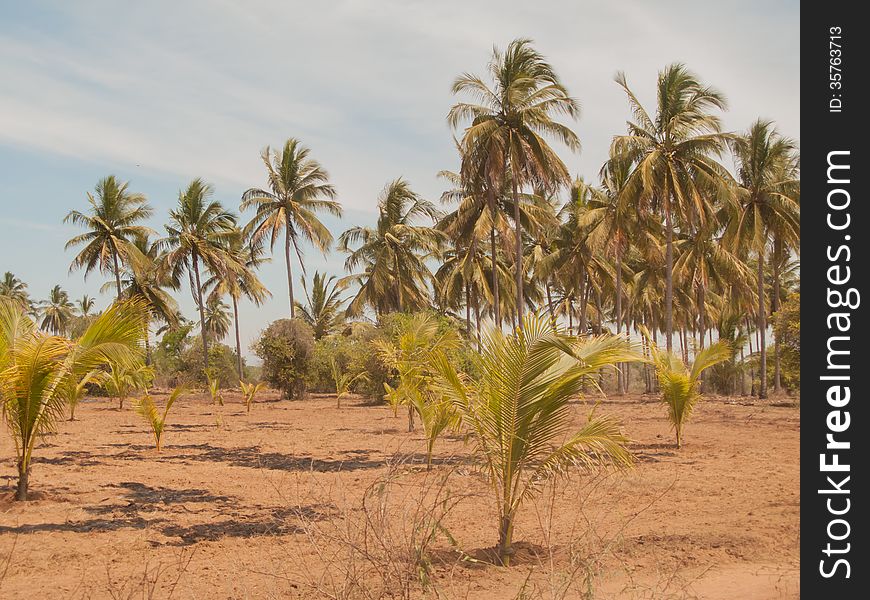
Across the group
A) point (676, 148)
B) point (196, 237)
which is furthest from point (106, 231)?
point (676, 148)

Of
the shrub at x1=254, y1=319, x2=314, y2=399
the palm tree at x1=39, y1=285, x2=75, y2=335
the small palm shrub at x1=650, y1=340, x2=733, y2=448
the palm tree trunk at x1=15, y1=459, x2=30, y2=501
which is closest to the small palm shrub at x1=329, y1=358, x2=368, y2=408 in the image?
the shrub at x1=254, y1=319, x2=314, y2=399

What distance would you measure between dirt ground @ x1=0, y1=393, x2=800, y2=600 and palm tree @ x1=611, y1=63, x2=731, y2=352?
11.9 meters

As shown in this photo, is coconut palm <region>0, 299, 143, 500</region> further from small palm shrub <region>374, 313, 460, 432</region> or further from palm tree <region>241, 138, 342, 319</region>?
palm tree <region>241, 138, 342, 319</region>

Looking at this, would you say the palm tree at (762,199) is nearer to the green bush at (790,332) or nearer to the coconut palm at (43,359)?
the green bush at (790,332)

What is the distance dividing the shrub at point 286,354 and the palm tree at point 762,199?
17.2 meters

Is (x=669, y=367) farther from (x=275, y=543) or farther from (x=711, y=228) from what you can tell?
(x=711, y=228)

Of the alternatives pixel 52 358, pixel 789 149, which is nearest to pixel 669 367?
pixel 52 358

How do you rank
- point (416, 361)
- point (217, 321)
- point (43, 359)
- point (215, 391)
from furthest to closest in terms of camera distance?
point (217, 321)
point (215, 391)
point (416, 361)
point (43, 359)

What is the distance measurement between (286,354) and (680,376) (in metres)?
19.8

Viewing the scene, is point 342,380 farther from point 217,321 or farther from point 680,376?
point 217,321

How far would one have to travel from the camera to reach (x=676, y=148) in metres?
24.5

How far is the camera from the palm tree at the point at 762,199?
991 inches
